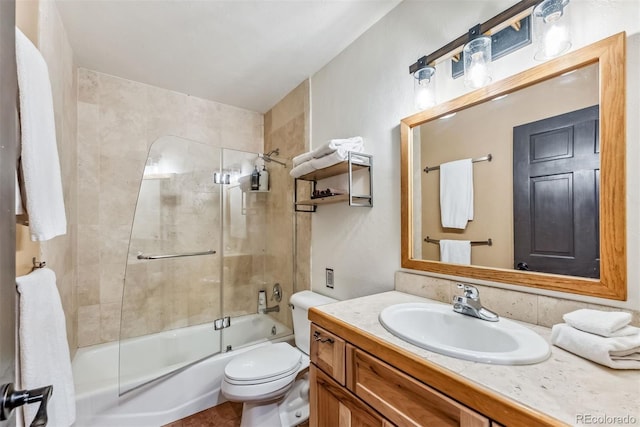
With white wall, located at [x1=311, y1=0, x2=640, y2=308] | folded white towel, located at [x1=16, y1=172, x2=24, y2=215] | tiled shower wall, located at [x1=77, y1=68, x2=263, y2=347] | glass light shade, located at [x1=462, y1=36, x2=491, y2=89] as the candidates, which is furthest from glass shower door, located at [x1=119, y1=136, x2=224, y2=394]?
glass light shade, located at [x1=462, y1=36, x2=491, y2=89]

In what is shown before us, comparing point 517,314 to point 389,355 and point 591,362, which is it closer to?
point 591,362

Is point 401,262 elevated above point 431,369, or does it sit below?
above

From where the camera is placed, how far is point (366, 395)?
836 millimetres

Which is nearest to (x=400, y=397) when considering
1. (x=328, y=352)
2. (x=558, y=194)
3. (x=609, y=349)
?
(x=328, y=352)

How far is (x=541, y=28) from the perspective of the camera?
35.1 inches

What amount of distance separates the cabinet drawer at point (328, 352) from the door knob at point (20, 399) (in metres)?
0.74

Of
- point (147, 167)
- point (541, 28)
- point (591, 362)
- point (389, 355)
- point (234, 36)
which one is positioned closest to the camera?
point (591, 362)

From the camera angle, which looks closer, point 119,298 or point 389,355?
point 389,355

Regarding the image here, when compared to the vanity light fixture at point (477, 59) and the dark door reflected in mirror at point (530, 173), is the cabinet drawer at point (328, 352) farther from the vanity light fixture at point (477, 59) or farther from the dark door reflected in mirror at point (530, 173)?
the vanity light fixture at point (477, 59)

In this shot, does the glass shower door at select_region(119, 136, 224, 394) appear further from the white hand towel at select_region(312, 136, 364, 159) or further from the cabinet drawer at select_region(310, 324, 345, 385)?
the cabinet drawer at select_region(310, 324, 345, 385)

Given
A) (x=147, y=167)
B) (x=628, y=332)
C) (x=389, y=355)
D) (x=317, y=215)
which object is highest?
(x=147, y=167)

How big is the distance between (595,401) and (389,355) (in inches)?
16.4

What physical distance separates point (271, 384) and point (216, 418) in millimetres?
633

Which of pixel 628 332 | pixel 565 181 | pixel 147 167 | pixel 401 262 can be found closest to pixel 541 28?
pixel 565 181
